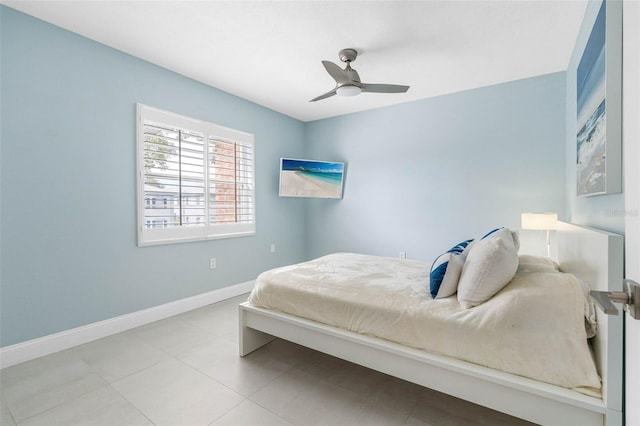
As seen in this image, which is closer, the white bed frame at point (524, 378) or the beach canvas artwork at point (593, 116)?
the white bed frame at point (524, 378)

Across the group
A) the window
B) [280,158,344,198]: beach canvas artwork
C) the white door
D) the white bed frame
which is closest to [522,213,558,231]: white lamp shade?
the white bed frame

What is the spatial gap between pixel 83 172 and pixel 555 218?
4444 millimetres

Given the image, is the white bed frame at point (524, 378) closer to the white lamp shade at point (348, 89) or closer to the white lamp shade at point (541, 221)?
the white lamp shade at point (541, 221)

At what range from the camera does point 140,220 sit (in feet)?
9.32

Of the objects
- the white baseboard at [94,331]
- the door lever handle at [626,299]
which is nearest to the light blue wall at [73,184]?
the white baseboard at [94,331]

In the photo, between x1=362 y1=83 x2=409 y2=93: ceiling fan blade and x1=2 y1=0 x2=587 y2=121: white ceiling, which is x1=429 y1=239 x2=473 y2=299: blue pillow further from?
x1=2 y1=0 x2=587 y2=121: white ceiling

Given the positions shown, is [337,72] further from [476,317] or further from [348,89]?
[476,317]

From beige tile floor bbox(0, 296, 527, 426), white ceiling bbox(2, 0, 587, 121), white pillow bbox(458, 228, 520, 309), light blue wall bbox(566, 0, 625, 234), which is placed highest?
white ceiling bbox(2, 0, 587, 121)

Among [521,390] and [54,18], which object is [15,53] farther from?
[521,390]

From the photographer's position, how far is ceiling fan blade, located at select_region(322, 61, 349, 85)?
238 cm

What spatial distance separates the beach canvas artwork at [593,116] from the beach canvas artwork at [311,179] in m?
2.92

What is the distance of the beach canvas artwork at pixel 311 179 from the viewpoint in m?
4.36

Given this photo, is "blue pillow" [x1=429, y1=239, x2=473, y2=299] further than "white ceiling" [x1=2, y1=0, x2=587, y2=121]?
No

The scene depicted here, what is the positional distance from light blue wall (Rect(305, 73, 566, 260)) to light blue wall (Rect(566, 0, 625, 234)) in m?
0.24
